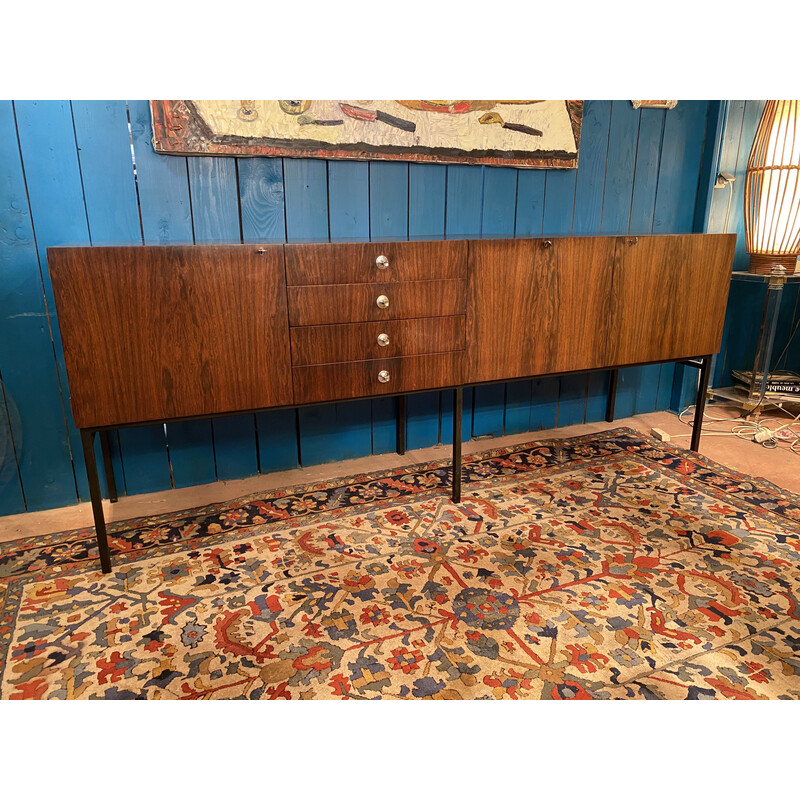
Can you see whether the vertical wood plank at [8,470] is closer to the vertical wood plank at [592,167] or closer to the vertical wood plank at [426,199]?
the vertical wood plank at [426,199]

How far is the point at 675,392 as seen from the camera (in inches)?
124

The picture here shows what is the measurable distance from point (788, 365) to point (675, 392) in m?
0.79

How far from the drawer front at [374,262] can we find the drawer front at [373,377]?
260 millimetres

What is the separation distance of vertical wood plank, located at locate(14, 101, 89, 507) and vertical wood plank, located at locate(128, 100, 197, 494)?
0.60 ft

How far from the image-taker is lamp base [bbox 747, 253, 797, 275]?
2.84 m

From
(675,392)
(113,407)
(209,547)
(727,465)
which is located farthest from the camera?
(675,392)

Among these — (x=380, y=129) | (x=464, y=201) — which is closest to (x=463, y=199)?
(x=464, y=201)

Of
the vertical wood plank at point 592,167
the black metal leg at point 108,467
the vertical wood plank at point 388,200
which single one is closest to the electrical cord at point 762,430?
the vertical wood plank at point 592,167

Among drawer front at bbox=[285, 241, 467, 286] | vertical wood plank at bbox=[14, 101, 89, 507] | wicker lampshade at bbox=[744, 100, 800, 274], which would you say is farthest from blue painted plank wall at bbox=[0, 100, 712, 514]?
drawer front at bbox=[285, 241, 467, 286]

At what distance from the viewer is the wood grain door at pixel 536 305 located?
2.01 meters

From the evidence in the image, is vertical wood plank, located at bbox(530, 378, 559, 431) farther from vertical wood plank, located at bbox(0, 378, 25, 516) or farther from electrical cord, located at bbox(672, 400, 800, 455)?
vertical wood plank, located at bbox(0, 378, 25, 516)

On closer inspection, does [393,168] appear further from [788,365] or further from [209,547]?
[788,365]

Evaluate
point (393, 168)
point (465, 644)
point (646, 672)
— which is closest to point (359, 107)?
point (393, 168)

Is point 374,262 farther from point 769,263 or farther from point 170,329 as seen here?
point 769,263
